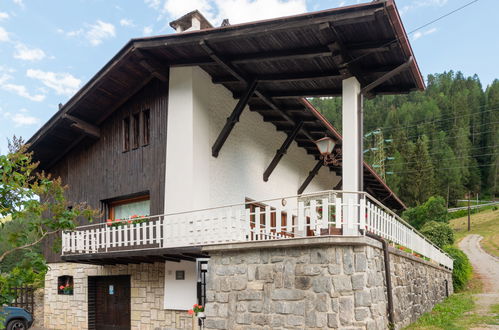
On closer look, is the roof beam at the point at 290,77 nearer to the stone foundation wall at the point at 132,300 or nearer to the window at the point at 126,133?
A: the window at the point at 126,133

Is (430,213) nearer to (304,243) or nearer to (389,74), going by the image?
(389,74)

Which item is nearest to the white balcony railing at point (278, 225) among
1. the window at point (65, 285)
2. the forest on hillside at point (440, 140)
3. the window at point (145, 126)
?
the window at point (65, 285)

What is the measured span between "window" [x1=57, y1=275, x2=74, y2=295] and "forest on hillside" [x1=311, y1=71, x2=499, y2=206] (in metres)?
52.6

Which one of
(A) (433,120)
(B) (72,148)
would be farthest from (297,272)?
(A) (433,120)

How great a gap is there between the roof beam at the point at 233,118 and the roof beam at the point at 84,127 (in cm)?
441

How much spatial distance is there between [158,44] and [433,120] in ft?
241

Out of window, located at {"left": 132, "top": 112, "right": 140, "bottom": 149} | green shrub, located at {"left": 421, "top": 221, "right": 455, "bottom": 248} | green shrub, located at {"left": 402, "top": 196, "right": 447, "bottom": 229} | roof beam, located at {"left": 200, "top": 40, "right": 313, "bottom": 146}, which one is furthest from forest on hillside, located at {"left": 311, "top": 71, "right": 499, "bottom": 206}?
window, located at {"left": 132, "top": 112, "right": 140, "bottom": 149}

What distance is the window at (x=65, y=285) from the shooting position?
1438cm

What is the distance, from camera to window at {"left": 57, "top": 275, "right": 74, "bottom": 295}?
14375 millimetres

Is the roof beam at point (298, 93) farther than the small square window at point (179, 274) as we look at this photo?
Yes

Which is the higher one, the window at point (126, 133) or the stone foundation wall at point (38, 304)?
the window at point (126, 133)

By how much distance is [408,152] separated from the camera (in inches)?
2731

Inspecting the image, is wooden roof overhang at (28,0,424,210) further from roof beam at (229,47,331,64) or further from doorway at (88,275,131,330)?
doorway at (88,275,131,330)

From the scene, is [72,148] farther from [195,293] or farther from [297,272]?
[297,272]
